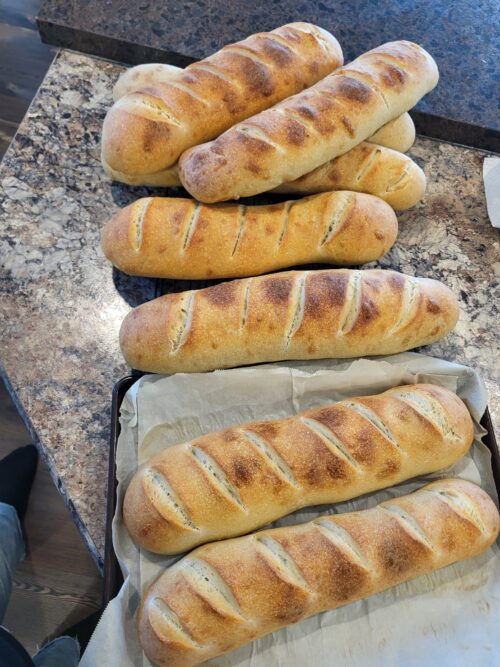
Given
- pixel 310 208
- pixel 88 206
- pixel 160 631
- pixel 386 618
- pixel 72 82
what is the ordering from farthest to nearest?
pixel 72 82 → pixel 88 206 → pixel 310 208 → pixel 386 618 → pixel 160 631

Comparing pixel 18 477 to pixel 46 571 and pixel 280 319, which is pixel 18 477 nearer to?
pixel 46 571

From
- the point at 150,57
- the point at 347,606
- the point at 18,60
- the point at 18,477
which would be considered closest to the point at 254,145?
the point at 150,57

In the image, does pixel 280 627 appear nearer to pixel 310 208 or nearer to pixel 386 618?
pixel 386 618

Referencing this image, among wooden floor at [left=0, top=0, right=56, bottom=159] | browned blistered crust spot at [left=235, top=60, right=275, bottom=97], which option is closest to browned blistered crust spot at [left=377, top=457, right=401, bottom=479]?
browned blistered crust spot at [left=235, top=60, right=275, bottom=97]

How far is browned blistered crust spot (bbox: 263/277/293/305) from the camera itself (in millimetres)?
1324

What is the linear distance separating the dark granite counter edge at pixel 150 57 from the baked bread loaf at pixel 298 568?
117 centimetres

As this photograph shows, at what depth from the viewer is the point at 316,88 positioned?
57.5 inches

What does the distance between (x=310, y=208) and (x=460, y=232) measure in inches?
20.8

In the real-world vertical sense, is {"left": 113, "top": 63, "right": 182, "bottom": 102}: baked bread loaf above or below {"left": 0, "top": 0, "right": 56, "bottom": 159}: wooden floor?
above

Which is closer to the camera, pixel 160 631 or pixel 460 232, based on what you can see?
pixel 160 631

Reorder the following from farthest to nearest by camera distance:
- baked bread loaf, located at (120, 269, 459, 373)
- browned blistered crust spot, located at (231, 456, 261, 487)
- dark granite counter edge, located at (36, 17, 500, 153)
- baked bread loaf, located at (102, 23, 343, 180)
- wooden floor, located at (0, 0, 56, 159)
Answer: wooden floor, located at (0, 0, 56, 159) < dark granite counter edge, located at (36, 17, 500, 153) < baked bread loaf, located at (102, 23, 343, 180) < baked bread loaf, located at (120, 269, 459, 373) < browned blistered crust spot, located at (231, 456, 261, 487)

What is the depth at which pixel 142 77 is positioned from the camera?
1.56 meters

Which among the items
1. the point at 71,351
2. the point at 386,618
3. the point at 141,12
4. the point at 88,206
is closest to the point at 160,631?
the point at 386,618

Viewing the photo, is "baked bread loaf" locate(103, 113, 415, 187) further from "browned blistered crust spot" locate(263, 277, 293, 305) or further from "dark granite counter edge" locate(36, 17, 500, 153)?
"browned blistered crust spot" locate(263, 277, 293, 305)
